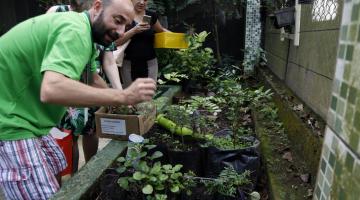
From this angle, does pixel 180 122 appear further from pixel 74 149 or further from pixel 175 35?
pixel 175 35

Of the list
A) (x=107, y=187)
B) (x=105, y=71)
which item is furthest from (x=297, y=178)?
(x=105, y=71)

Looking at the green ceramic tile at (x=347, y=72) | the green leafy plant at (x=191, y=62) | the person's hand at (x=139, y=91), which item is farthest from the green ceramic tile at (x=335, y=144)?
the green leafy plant at (x=191, y=62)

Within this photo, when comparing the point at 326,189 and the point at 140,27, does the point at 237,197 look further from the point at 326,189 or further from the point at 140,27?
the point at 140,27

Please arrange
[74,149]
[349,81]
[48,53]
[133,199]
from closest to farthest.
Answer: [349,81] → [48,53] → [133,199] → [74,149]

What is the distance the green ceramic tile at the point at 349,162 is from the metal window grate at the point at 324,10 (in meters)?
2.24

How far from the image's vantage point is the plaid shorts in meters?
2.03

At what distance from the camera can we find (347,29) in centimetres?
53

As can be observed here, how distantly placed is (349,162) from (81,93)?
4.22 ft

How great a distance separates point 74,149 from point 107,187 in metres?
1.12

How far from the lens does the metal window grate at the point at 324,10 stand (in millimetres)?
2523

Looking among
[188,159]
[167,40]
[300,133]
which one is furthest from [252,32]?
[188,159]

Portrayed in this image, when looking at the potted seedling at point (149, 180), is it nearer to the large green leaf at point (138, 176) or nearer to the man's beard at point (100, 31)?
the large green leaf at point (138, 176)

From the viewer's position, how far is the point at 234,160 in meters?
2.65

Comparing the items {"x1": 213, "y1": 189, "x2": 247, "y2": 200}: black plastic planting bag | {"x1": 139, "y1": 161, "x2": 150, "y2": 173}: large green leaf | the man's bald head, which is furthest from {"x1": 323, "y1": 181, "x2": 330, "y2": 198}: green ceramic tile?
{"x1": 213, "y1": 189, "x2": 247, "y2": 200}: black plastic planting bag
